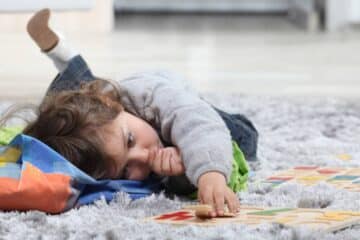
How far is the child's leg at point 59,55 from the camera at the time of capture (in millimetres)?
1319

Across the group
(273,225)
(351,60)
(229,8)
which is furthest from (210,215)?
(229,8)

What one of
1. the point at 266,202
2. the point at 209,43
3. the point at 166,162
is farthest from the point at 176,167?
the point at 209,43

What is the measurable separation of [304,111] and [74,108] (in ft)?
2.33

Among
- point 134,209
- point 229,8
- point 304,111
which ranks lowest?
point 229,8

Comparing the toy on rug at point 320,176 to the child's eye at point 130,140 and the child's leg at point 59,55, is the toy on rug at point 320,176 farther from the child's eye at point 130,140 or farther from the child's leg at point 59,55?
the child's leg at point 59,55

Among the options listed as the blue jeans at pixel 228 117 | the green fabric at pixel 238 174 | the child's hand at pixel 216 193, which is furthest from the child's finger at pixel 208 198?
the blue jeans at pixel 228 117

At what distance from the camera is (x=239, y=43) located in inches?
125

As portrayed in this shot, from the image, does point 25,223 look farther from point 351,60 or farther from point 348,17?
point 348,17

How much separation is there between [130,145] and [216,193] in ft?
0.46

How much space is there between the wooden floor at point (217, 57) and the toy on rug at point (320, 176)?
74cm

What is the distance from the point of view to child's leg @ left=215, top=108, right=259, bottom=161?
1.25 meters

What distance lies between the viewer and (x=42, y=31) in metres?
1.38

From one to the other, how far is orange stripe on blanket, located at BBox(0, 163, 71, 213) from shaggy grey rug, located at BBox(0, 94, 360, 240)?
0.02 meters

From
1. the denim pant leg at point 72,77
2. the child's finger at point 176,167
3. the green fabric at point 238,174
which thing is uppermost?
the denim pant leg at point 72,77
